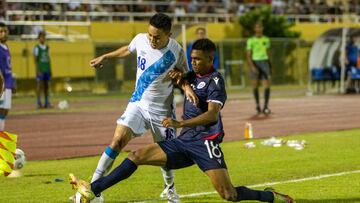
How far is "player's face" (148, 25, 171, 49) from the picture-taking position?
9617mm

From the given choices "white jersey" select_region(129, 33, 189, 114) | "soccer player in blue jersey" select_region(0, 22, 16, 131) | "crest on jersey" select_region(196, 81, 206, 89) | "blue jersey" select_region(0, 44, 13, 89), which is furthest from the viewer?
"blue jersey" select_region(0, 44, 13, 89)

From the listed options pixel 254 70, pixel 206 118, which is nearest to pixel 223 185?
pixel 206 118

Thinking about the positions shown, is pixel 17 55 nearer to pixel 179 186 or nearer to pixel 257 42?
pixel 257 42

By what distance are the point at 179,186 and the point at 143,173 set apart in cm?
151

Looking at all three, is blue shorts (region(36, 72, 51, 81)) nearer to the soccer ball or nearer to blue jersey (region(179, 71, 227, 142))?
the soccer ball

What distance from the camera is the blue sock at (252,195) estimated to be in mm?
8469

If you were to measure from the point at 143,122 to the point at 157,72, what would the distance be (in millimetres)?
593

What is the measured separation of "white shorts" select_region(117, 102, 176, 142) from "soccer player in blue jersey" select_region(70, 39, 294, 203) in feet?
3.67

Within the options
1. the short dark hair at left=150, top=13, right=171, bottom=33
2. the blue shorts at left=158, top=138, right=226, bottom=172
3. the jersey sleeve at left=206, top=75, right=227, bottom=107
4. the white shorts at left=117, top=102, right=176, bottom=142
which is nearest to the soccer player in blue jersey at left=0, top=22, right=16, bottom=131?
the white shorts at left=117, top=102, right=176, bottom=142

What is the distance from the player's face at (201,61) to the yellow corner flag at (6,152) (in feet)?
9.40

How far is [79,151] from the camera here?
51.5 feet

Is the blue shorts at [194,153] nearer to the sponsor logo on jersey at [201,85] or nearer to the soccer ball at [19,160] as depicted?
the sponsor logo on jersey at [201,85]

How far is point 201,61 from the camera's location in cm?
857

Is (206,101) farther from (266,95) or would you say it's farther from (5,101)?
(266,95)
